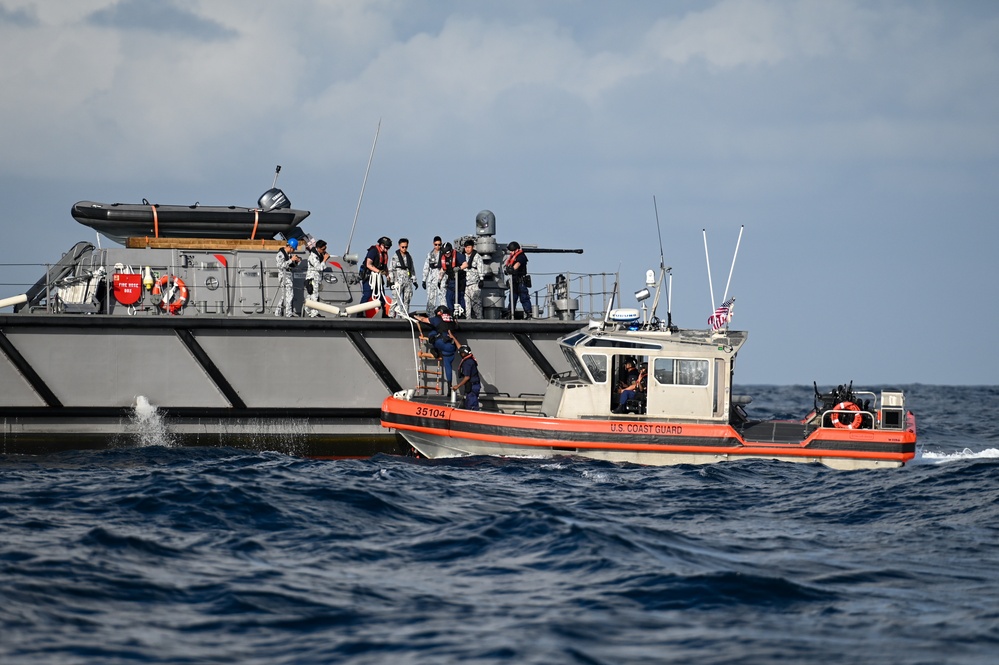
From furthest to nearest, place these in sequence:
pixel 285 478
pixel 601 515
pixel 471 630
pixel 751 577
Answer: pixel 285 478 → pixel 601 515 → pixel 751 577 → pixel 471 630

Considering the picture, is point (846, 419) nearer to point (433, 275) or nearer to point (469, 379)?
point (469, 379)

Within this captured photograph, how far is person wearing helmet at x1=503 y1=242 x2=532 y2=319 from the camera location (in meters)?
17.8

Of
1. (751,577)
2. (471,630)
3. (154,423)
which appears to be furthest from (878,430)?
(154,423)

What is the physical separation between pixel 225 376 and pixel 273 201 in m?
4.15

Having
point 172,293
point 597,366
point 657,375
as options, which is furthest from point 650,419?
point 172,293

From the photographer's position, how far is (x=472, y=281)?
18000 millimetres

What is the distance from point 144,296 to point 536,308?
677 centimetres

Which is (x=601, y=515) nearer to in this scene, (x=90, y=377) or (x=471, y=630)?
(x=471, y=630)

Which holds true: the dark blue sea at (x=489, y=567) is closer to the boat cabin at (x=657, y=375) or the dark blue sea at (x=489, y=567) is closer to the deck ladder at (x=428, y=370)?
the boat cabin at (x=657, y=375)

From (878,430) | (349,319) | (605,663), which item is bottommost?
(605,663)

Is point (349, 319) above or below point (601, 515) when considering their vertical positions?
above

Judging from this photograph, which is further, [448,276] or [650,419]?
[448,276]

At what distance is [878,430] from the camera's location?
49.8 feet

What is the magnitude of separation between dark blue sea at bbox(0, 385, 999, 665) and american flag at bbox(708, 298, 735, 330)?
2691 mm
